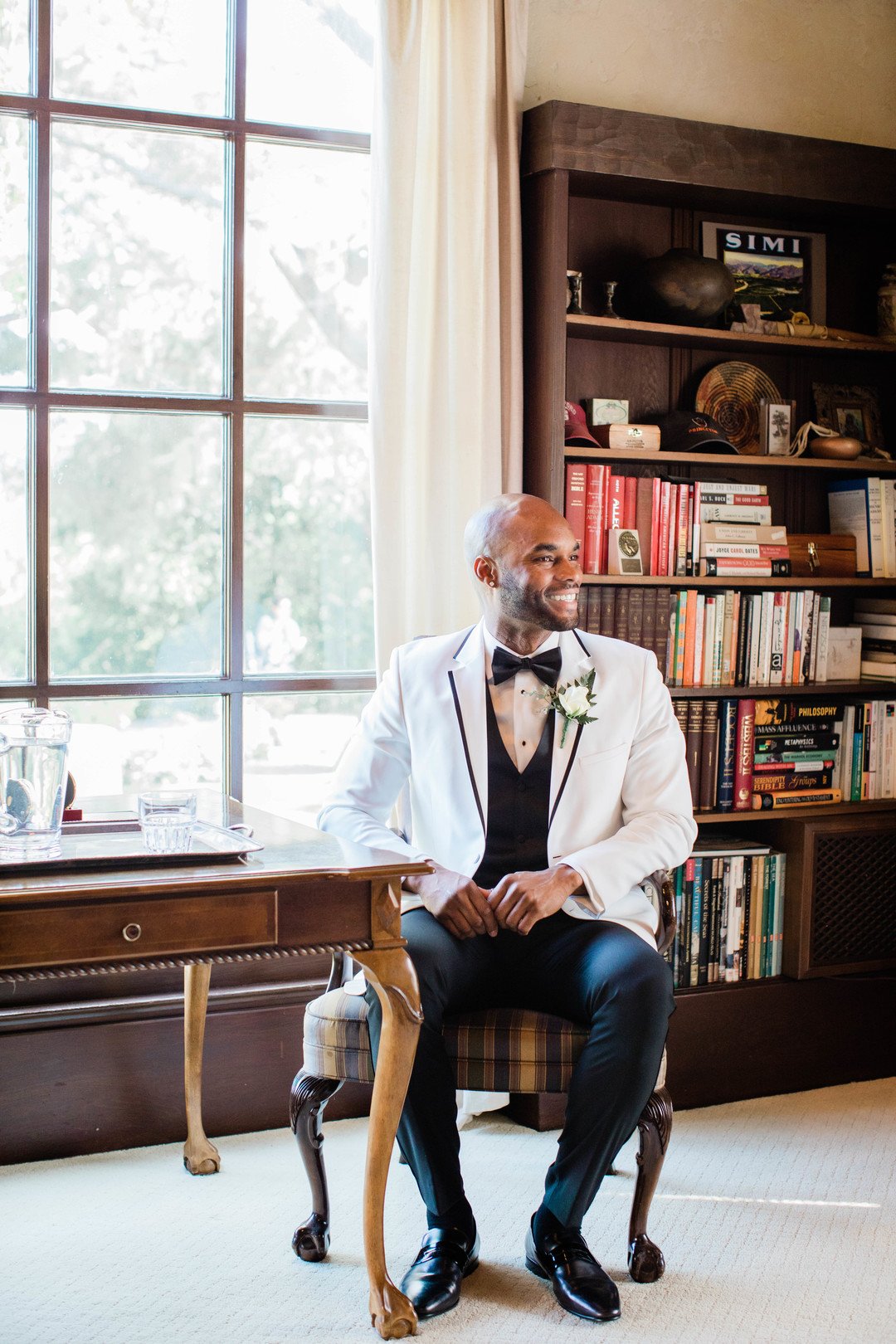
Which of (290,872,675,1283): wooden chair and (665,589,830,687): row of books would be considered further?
(665,589,830,687): row of books

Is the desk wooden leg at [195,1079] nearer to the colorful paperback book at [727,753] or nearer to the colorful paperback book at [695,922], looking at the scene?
the colorful paperback book at [695,922]

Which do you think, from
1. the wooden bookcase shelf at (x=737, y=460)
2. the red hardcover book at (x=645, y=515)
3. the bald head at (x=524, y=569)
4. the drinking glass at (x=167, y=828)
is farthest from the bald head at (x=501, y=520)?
the drinking glass at (x=167, y=828)

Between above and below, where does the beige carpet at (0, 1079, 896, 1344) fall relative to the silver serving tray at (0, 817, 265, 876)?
below

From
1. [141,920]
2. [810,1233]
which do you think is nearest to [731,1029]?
[810,1233]

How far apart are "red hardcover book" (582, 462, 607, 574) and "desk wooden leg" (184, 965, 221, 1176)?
4.29ft

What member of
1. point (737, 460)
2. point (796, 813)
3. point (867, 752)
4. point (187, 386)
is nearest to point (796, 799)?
point (796, 813)

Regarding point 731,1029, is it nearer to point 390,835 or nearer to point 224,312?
point 390,835

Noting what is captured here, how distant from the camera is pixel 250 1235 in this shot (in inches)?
101

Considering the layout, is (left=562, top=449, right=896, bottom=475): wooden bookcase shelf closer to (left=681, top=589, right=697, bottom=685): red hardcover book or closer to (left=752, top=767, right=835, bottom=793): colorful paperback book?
(left=681, top=589, right=697, bottom=685): red hardcover book

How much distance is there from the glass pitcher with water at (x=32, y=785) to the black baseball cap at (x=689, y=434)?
1837 mm

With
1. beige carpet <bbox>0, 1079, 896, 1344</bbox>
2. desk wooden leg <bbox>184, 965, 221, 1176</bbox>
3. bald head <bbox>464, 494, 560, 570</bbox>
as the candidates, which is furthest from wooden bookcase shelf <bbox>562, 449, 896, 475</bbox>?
beige carpet <bbox>0, 1079, 896, 1344</bbox>

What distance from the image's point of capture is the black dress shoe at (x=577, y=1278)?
225cm

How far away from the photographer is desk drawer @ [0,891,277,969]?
1.90m

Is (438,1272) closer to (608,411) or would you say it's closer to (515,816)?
(515,816)
